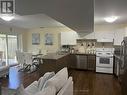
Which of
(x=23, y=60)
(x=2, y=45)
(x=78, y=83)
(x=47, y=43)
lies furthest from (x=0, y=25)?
(x=78, y=83)

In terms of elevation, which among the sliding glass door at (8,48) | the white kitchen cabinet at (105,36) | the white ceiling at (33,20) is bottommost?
the sliding glass door at (8,48)

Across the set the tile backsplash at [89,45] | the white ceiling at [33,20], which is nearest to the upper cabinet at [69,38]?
the tile backsplash at [89,45]

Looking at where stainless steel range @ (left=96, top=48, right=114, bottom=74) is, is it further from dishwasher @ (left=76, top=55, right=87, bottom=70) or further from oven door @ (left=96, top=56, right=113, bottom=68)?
dishwasher @ (left=76, top=55, right=87, bottom=70)

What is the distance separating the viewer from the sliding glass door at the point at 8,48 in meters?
6.92

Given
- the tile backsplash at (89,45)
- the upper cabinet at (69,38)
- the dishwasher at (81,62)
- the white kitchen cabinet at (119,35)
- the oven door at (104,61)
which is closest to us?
the white kitchen cabinet at (119,35)

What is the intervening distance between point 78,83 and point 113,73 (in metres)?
2.24

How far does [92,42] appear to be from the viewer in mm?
7480

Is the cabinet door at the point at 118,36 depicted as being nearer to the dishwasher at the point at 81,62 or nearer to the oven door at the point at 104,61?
the oven door at the point at 104,61


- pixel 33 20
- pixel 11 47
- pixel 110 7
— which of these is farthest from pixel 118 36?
pixel 11 47

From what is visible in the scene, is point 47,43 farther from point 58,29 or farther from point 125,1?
point 125,1

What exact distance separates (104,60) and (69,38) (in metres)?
2.14

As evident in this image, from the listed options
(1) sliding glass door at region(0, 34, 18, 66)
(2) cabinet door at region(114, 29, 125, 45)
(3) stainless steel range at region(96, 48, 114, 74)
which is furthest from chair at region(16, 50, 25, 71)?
(2) cabinet door at region(114, 29, 125, 45)

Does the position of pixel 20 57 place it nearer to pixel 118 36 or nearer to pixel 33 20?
pixel 33 20

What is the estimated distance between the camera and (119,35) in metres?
6.39
